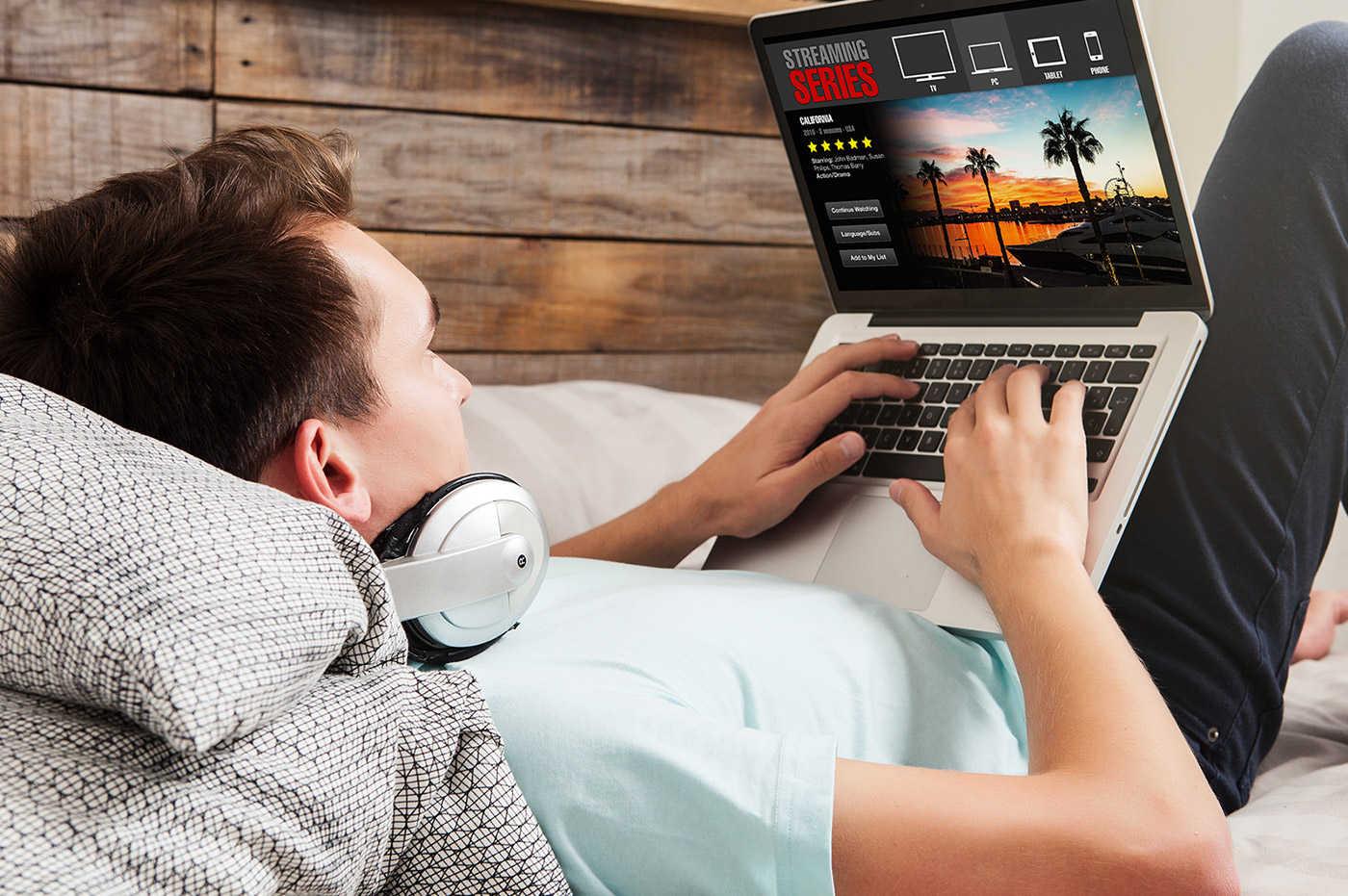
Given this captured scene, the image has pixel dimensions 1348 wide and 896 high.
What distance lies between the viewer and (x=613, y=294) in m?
1.76

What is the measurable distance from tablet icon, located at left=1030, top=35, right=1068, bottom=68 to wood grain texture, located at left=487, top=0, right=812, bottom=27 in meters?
0.85

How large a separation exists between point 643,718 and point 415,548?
0.17m

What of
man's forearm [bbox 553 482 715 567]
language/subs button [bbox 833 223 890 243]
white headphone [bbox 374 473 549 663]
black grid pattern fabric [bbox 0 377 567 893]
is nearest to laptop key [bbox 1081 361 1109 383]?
language/subs button [bbox 833 223 890 243]

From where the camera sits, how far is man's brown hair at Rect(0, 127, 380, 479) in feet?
2.17

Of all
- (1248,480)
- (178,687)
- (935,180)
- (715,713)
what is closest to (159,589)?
(178,687)

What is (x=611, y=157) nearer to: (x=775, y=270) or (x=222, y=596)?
(x=775, y=270)

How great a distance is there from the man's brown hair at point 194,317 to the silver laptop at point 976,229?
1.46ft

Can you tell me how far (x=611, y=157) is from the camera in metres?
1.73

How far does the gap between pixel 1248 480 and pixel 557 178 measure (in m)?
1.08

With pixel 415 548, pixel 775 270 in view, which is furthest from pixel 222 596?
pixel 775 270

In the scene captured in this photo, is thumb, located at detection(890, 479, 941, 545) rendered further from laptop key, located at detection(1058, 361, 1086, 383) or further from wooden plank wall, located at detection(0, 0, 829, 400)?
wooden plank wall, located at detection(0, 0, 829, 400)

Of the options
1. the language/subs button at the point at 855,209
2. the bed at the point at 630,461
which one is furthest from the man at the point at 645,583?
the bed at the point at 630,461

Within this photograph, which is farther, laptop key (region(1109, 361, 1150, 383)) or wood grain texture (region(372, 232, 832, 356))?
wood grain texture (region(372, 232, 832, 356))

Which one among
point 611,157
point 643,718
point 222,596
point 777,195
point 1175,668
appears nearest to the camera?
point 222,596
